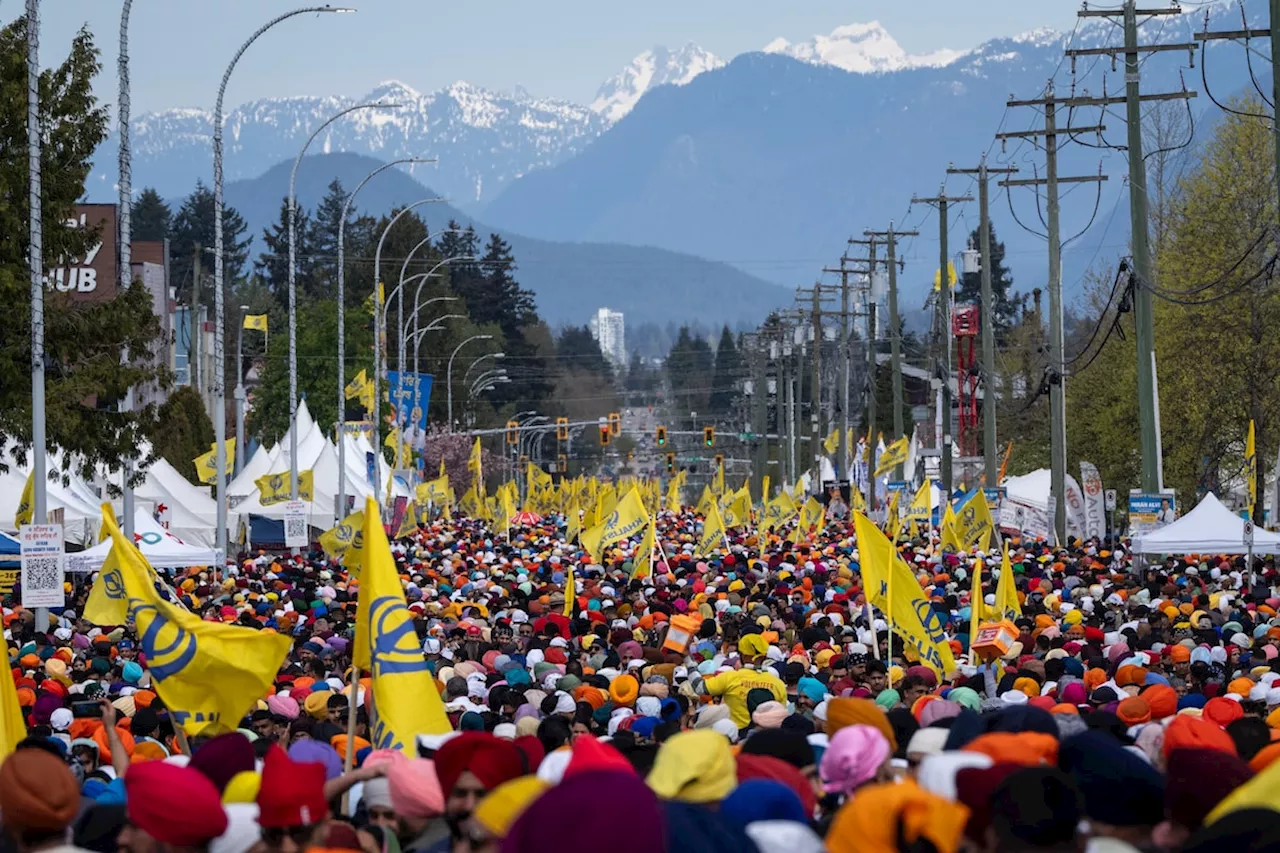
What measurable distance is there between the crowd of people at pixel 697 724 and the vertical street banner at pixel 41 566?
50cm

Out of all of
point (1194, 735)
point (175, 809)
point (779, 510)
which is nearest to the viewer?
point (175, 809)

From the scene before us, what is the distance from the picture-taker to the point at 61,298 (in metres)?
25.2

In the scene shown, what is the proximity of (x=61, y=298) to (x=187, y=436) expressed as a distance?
34302 mm

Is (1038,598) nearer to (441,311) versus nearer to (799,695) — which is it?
(799,695)

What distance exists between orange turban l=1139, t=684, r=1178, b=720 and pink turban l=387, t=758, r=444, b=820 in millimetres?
6678

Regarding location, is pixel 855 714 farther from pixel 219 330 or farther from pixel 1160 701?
pixel 219 330

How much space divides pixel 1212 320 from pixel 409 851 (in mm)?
39340

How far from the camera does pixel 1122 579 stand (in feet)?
93.1

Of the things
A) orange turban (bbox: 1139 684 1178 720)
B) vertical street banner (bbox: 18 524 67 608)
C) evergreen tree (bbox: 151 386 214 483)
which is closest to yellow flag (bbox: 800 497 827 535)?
evergreen tree (bbox: 151 386 214 483)

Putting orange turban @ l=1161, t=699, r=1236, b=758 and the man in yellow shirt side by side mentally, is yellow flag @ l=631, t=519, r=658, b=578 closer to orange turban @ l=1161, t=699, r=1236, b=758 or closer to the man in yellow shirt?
the man in yellow shirt

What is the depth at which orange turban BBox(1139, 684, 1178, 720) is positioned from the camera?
12.5 metres

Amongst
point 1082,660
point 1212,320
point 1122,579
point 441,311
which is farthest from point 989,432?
point 441,311

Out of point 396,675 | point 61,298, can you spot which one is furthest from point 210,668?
point 61,298

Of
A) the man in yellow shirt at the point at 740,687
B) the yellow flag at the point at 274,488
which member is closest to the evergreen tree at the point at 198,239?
the yellow flag at the point at 274,488
